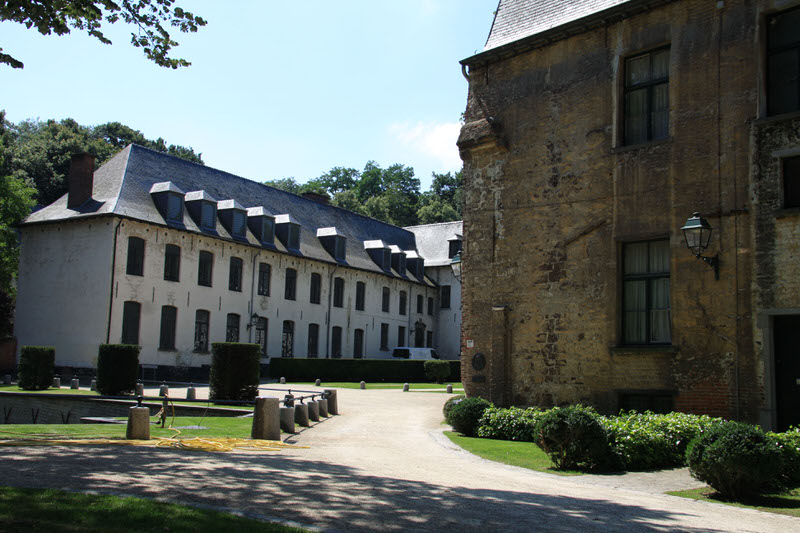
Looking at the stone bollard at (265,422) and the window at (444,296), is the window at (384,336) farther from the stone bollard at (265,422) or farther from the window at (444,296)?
the stone bollard at (265,422)

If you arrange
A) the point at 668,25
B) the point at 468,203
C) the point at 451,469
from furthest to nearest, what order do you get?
the point at 468,203, the point at 668,25, the point at 451,469

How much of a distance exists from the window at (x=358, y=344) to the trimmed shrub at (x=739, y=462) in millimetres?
34659

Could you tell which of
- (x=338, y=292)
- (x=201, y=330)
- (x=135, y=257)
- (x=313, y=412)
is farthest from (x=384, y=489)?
(x=338, y=292)

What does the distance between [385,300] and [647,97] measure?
31929 mm

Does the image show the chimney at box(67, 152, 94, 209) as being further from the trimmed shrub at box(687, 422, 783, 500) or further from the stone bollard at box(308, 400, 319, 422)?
the trimmed shrub at box(687, 422, 783, 500)

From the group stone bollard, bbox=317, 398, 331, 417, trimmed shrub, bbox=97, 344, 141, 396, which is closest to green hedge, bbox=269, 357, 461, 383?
trimmed shrub, bbox=97, 344, 141, 396

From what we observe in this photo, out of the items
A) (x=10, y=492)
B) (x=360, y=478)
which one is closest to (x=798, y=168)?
(x=360, y=478)

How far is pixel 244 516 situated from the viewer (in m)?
5.84

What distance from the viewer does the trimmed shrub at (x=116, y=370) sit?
2178cm

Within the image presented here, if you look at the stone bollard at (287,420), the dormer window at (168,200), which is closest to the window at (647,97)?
the stone bollard at (287,420)

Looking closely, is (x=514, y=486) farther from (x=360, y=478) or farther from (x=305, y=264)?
(x=305, y=264)

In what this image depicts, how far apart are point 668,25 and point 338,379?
24887mm

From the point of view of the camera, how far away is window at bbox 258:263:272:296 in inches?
1412

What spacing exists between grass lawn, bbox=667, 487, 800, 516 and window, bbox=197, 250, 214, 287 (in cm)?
2683
